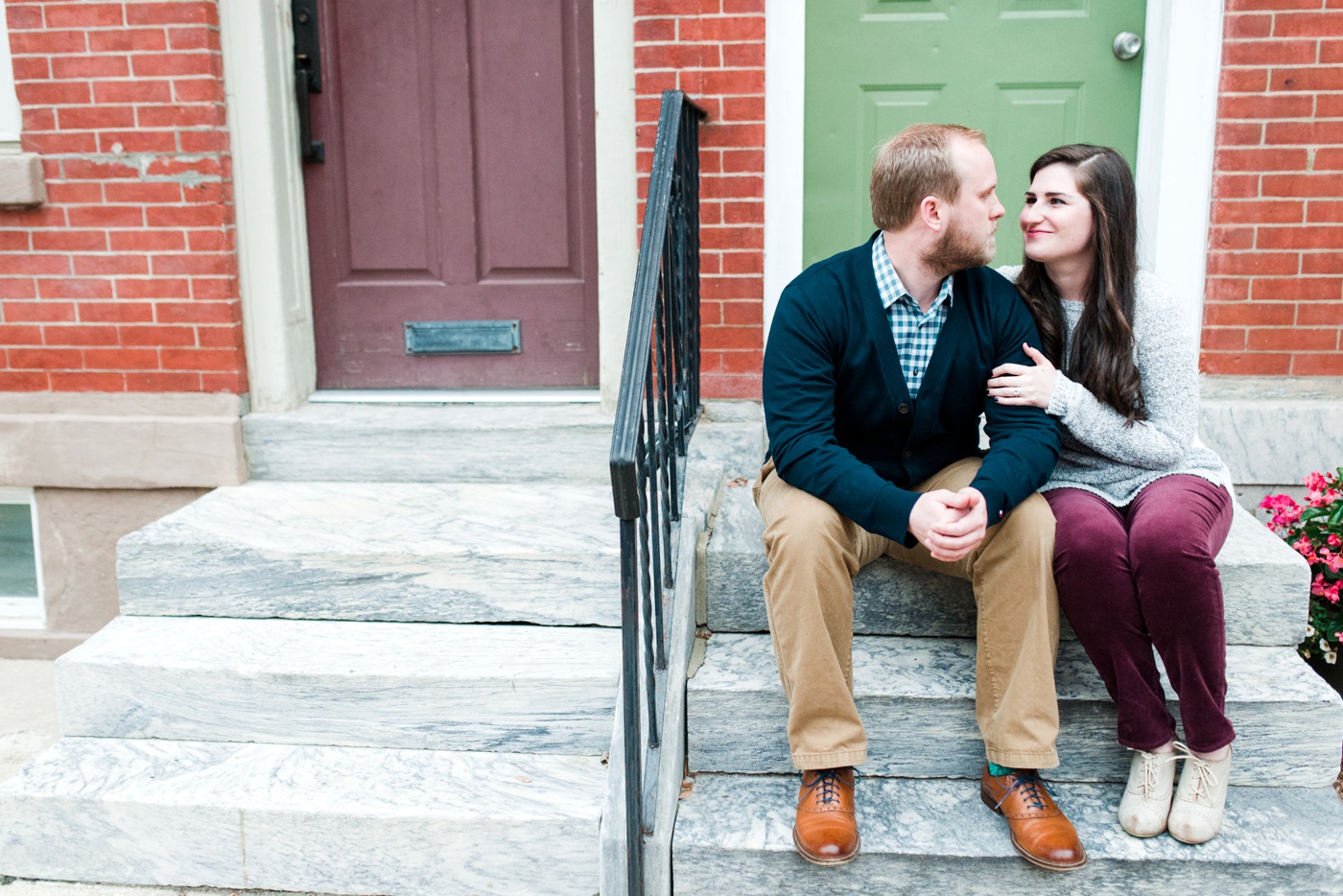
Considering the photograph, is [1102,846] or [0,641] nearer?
[1102,846]

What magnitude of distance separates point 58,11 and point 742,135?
7.22 feet

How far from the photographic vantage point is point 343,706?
9.21 ft

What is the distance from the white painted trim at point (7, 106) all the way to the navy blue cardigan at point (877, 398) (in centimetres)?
275

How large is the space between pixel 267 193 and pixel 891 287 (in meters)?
2.22

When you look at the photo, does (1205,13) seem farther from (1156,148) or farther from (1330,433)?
(1330,433)

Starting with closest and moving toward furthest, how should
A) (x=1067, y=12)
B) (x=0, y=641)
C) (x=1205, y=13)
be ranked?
(x=1205, y=13)
(x=1067, y=12)
(x=0, y=641)

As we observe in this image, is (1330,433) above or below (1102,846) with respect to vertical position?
above

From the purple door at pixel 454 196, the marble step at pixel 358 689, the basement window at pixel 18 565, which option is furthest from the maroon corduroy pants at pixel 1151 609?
the basement window at pixel 18 565

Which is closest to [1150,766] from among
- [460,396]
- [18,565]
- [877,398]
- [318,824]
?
[877,398]

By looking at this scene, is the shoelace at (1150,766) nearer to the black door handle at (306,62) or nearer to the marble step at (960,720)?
the marble step at (960,720)

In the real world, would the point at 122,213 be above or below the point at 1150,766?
above

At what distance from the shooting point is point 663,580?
2.66 m

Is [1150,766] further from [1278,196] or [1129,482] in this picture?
[1278,196]

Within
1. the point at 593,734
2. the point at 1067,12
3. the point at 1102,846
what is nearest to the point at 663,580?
the point at 593,734
